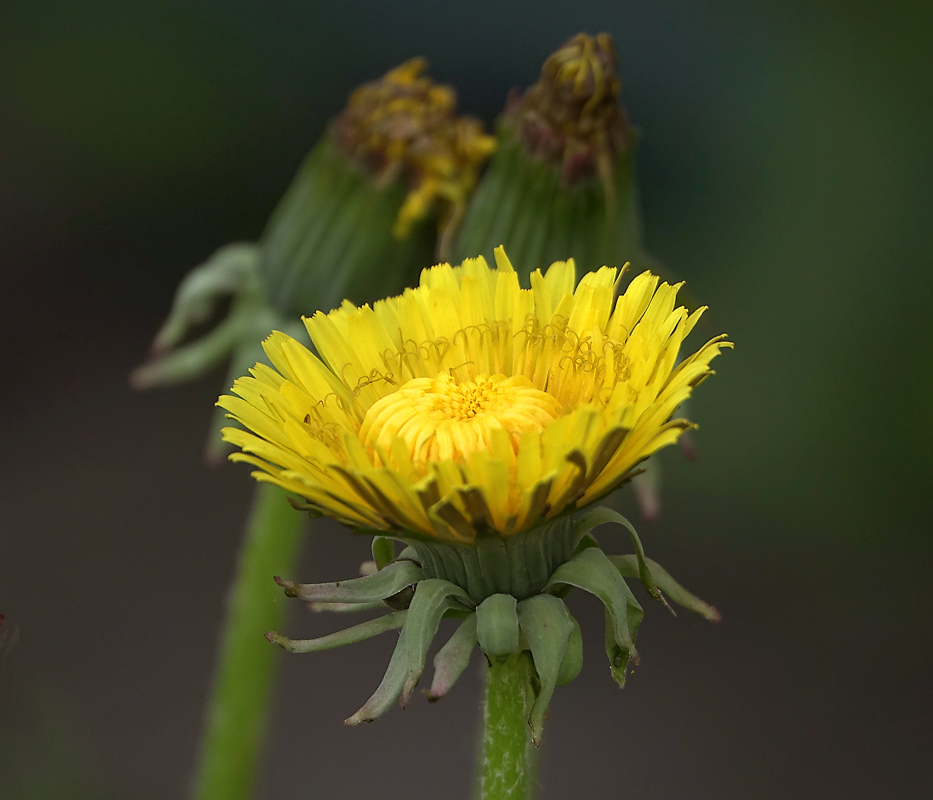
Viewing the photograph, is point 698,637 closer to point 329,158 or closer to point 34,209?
point 329,158

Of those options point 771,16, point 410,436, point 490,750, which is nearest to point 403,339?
point 410,436

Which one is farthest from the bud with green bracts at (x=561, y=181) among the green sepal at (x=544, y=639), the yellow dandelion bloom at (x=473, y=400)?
the green sepal at (x=544, y=639)

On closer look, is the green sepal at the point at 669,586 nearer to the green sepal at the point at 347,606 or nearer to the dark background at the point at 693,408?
the green sepal at the point at 347,606

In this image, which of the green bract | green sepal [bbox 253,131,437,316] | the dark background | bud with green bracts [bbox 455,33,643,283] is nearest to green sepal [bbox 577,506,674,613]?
the green bract

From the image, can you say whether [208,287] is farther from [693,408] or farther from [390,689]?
[693,408]

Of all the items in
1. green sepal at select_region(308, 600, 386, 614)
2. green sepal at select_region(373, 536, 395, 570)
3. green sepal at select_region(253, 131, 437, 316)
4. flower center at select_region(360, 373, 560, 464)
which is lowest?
green sepal at select_region(308, 600, 386, 614)

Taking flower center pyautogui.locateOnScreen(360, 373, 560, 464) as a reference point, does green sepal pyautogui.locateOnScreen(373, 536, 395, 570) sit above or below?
below

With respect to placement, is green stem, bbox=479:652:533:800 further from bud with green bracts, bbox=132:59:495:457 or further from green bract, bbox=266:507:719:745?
bud with green bracts, bbox=132:59:495:457
